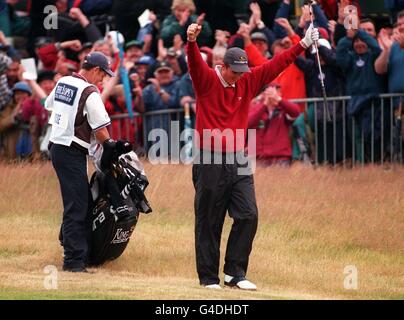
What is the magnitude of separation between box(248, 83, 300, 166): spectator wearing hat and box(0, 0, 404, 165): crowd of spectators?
1cm

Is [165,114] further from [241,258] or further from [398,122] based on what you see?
[241,258]

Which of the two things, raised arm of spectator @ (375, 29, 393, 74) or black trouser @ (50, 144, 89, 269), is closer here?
black trouser @ (50, 144, 89, 269)

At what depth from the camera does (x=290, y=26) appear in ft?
72.1

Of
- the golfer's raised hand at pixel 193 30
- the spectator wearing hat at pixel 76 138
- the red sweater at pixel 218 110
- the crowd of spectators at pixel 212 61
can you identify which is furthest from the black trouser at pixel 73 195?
the crowd of spectators at pixel 212 61

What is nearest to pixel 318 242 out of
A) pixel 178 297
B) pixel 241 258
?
pixel 241 258

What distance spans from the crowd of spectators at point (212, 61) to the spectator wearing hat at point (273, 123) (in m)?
0.01

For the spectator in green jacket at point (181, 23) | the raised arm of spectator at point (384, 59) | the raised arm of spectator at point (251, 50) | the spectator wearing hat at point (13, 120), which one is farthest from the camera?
the spectator in green jacket at point (181, 23)

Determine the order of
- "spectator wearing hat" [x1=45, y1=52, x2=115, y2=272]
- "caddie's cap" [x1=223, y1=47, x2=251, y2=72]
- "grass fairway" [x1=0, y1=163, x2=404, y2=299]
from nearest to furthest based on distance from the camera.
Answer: "caddie's cap" [x1=223, y1=47, x2=251, y2=72], "grass fairway" [x1=0, y1=163, x2=404, y2=299], "spectator wearing hat" [x1=45, y1=52, x2=115, y2=272]

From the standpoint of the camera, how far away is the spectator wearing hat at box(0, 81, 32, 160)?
2289cm

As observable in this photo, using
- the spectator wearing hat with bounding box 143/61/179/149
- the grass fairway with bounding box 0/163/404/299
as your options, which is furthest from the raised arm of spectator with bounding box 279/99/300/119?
the spectator wearing hat with bounding box 143/61/179/149

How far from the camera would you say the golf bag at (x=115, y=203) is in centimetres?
1628

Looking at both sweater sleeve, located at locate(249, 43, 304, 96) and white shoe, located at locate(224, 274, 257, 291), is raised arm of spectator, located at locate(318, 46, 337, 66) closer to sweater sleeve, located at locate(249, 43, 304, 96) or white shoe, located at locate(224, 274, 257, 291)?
sweater sleeve, located at locate(249, 43, 304, 96)

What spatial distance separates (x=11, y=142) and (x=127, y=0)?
10.4 feet

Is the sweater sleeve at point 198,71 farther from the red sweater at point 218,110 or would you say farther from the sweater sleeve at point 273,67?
the sweater sleeve at point 273,67
